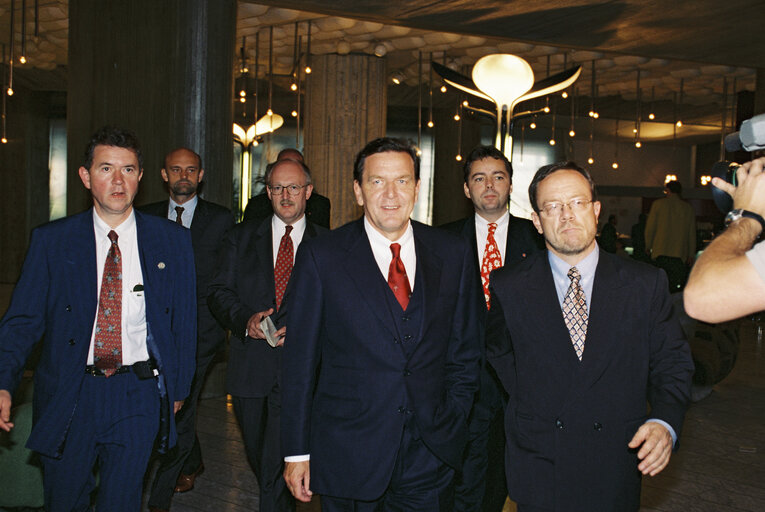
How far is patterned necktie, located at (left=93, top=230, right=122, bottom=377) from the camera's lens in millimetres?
2879

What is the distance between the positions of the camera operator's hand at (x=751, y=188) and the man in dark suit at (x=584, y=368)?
0.85 meters

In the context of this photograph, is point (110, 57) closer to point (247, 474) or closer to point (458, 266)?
point (247, 474)

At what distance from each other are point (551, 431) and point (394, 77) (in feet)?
38.7

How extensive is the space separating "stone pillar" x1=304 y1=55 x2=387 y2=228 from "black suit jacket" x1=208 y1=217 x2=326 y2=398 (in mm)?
8537

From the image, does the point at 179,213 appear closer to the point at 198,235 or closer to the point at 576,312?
the point at 198,235

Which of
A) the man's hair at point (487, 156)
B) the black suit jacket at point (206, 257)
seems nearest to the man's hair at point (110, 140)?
the black suit jacket at point (206, 257)

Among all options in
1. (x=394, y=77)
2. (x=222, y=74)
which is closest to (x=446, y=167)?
(x=394, y=77)

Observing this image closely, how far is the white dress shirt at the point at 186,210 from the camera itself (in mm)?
4680

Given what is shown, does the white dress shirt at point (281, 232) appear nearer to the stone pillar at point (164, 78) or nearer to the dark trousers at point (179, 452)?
the dark trousers at point (179, 452)

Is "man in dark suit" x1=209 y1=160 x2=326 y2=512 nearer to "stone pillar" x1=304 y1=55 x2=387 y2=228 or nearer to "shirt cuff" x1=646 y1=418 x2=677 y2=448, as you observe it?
"shirt cuff" x1=646 y1=418 x2=677 y2=448

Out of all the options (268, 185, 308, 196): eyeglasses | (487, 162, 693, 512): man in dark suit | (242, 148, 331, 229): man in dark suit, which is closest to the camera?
(487, 162, 693, 512): man in dark suit

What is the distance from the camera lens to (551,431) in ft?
8.07

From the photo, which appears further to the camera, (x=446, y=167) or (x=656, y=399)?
(x=446, y=167)

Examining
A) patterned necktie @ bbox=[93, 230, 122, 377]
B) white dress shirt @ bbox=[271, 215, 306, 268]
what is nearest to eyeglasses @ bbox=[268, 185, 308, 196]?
white dress shirt @ bbox=[271, 215, 306, 268]
